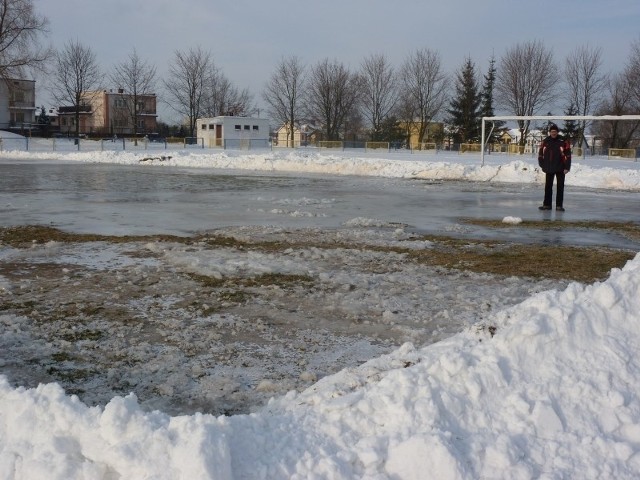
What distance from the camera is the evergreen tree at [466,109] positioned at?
68.9m

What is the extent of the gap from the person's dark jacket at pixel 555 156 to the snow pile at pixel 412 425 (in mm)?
11131

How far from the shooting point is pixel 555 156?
1423 cm

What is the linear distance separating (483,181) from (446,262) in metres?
18.8

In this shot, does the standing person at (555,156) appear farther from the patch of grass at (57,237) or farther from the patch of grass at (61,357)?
the patch of grass at (61,357)

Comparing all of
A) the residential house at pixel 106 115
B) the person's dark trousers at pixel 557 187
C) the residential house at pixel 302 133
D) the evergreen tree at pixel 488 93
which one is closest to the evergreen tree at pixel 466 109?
the evergreen tree at pixel 488 93

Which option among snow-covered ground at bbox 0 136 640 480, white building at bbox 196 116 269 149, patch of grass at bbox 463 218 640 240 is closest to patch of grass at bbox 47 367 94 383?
snow-covered ground at bbox 0 136 640 480

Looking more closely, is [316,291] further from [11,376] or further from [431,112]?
[431,112]

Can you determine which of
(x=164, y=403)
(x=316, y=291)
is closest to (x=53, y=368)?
(x=164, y=403)

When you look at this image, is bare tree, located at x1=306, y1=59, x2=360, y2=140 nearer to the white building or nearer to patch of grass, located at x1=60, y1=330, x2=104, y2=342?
the white building

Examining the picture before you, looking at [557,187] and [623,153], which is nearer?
[557,187]

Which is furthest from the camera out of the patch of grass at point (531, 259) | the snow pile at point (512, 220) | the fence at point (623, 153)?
the fence at point (623, 153)

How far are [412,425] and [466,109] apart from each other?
69648 mm

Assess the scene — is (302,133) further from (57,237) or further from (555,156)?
(57,237)

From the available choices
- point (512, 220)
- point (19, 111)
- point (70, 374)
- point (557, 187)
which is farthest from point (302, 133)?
point (70, 374)
